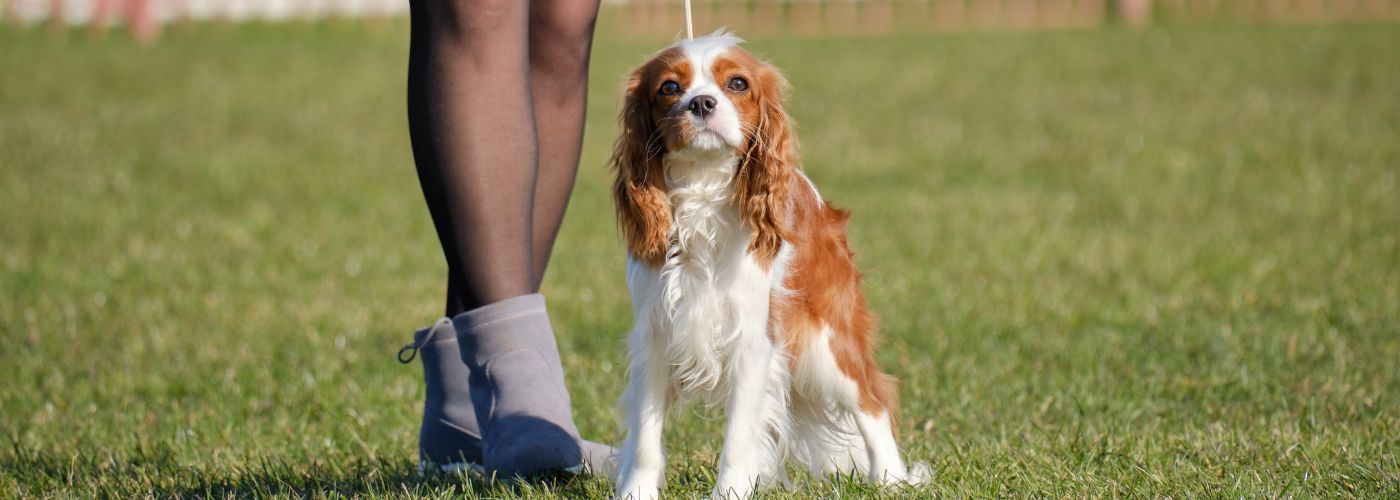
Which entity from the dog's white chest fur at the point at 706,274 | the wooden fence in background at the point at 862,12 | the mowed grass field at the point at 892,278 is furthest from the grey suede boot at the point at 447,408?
the wooden fence in background at the point at 862,12

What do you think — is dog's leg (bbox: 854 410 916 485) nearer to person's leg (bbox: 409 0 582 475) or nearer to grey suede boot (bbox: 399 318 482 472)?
person's leg (bbox: 409 0 582 475)

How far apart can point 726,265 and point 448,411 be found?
0.87 m

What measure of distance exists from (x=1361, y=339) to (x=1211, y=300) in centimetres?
84

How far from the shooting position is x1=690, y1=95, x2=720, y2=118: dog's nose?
253cm

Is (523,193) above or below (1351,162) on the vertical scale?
above

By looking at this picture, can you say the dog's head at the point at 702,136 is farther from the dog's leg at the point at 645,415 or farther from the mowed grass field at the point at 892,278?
the mowed grass field at the point at 892,278

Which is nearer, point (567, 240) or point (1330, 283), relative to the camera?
point (1330, 283)

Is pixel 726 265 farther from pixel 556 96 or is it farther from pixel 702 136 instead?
pixel 556 96

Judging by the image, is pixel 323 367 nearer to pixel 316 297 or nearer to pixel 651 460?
pixel 316 297

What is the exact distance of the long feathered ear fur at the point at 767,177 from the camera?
2609mm

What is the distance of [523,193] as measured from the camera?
300 cm

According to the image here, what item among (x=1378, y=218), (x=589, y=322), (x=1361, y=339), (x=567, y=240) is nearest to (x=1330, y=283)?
(x=1361, y=339)

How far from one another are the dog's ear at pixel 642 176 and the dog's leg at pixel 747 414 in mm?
266

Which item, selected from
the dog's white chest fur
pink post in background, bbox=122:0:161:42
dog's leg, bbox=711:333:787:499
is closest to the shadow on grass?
dog's leg, bbox=711:333:787:499
